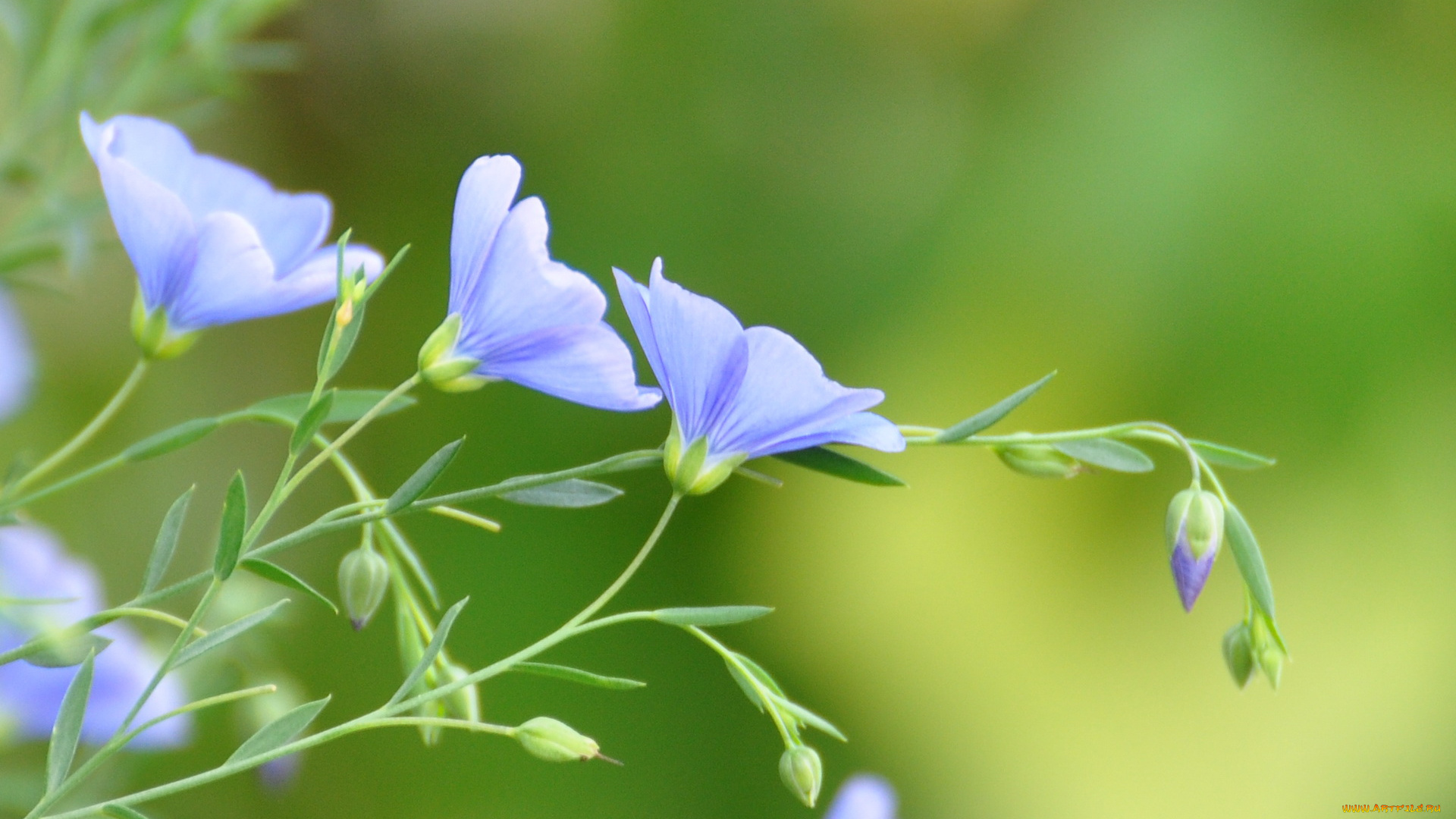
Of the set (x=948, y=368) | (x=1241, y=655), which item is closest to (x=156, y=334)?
(x=1241, y=655)

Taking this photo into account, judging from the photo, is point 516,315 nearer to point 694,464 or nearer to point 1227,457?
point 694,464

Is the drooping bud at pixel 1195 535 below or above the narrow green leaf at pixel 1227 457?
below

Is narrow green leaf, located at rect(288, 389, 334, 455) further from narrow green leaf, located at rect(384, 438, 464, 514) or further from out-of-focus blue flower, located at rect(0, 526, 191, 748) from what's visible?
out-of-focus blue flower, located at rect(0, 526, 191, 748)

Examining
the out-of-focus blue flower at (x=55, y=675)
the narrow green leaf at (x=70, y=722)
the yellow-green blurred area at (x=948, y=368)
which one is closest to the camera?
the narrow green leaf at (x=70, y=722)

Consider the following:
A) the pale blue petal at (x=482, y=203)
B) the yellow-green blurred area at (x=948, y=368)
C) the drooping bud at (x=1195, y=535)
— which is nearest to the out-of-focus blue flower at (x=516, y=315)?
the pale blue petal at (x=482, y=203)

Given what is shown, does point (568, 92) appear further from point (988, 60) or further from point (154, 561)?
point (154, 561)

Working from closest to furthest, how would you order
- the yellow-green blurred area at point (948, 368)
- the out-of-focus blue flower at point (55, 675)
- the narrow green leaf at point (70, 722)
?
the narrow green leaf at point (70, 722) < the out-of-focus blue flower at point (55, 675) < the yellow-green blurred area at point (948, 368)

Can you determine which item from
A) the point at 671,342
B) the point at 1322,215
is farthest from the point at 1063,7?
the point at 671,342

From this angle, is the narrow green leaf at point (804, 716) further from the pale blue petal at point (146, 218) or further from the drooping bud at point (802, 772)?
the pale blue petal at point (146, 218)
